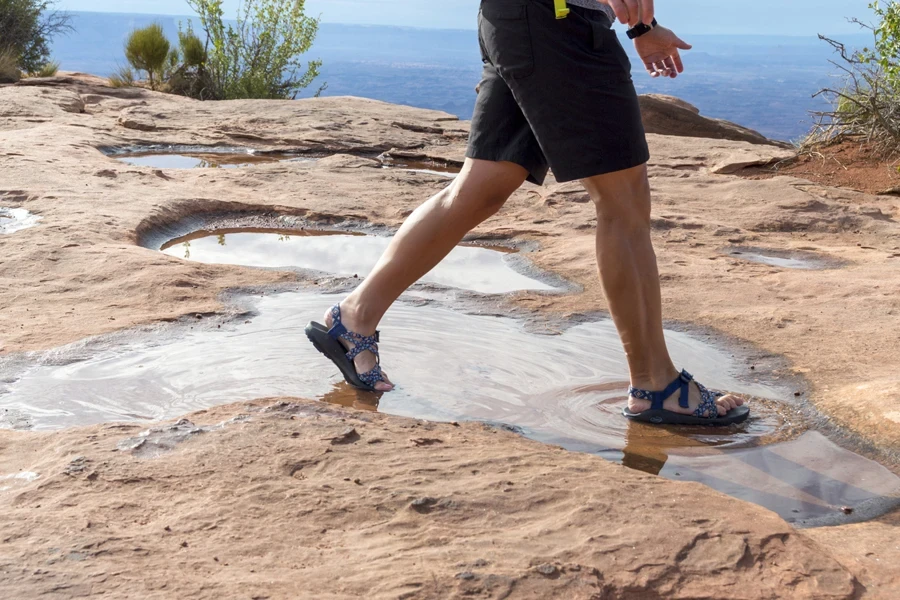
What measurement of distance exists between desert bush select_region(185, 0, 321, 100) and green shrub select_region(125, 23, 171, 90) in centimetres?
71

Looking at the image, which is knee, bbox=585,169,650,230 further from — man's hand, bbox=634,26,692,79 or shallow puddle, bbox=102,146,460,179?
shallow puddle, bbox=102,146,460,179

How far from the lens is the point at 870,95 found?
364 inches

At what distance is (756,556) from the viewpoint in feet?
5.61

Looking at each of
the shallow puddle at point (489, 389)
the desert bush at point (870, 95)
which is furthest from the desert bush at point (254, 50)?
the shallow puddle at point (489, 389)

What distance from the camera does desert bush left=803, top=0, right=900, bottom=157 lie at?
28.0ft

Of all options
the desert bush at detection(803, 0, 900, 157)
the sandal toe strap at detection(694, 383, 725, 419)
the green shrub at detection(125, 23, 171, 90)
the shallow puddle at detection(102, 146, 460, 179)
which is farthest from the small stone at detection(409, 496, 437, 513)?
the green shrub at detection(125, 23, 171, 90)

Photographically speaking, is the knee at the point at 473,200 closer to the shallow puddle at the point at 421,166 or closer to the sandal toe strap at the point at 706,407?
the sandal toe strap at the point at 706,407

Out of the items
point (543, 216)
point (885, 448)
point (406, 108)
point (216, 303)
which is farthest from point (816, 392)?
point (406, 108)

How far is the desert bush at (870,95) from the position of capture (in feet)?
28.0

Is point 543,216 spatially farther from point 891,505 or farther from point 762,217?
point 891,505

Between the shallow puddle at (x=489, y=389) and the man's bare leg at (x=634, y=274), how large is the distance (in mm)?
159

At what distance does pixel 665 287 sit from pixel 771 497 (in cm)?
201

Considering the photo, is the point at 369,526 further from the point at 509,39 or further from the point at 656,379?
the point at 509,39

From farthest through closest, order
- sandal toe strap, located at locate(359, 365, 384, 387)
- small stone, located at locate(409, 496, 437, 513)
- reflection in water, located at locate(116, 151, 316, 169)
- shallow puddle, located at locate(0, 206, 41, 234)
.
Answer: reflection in water, located at locate(116, 151, 316, 169) → shallow puddle, located at locate(0, 206, 41, 234) → sandal toe strap, located at locate(359, 365, 384, 387) → small stone, located at locate(409, 496, 437, 513)
